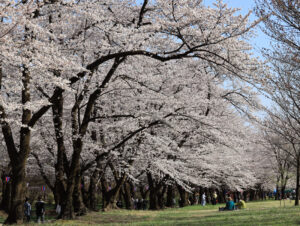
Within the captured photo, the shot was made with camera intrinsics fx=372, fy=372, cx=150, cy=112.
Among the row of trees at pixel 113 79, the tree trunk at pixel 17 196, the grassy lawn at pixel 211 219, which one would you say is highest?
the row of trees at pixel 113 79

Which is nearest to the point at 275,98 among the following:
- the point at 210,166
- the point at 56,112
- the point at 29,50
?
the point at 56,112

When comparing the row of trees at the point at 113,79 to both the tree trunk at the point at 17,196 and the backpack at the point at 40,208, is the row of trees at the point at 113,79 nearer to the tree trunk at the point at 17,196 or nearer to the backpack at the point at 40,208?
the tree trunk at the point at 17,196

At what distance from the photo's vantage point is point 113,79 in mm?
16031

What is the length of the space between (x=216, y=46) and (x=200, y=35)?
59 cm

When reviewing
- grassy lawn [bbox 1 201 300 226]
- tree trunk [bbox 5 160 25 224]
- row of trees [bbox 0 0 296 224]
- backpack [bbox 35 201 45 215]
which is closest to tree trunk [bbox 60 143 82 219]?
row of trees [bbox 0 0 296 224]

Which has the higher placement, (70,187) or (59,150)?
(59,150)

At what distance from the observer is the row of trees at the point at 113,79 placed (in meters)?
10.4

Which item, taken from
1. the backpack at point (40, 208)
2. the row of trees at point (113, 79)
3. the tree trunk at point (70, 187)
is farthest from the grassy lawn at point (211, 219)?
the backpack at point (40, 208)

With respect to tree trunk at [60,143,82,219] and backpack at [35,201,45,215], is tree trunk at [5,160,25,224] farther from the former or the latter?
backpack at [35,201,45,215]

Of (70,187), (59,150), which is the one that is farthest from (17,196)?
(59,150)

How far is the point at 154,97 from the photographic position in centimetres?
1606

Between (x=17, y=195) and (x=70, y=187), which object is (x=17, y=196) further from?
(x=70, y=187)

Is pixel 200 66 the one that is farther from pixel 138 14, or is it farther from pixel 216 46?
pixel 216 46

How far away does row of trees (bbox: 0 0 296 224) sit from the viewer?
1038 centimetres
